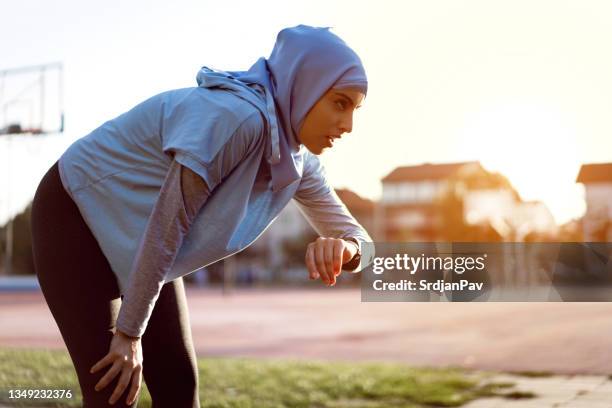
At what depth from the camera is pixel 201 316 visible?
15023 millimetres

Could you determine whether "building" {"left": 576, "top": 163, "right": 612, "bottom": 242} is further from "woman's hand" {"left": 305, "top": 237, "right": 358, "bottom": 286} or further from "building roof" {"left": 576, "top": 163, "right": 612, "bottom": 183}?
"woman's hand" {"left": 305, "top": 237, "right": 358, "bottom": 286}

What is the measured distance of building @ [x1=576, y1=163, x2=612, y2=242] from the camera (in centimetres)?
1941

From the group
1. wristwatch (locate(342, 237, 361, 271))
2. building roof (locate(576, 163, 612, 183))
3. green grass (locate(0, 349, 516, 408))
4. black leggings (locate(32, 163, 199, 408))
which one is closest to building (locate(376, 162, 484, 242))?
building roof (locate(576, 163, 612, 183))

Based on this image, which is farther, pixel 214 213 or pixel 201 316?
pixel 201 316

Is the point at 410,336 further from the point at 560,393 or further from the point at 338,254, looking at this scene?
the point at 338,254

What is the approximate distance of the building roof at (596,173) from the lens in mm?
19016

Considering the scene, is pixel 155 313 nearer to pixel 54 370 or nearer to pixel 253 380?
pixel 253 380

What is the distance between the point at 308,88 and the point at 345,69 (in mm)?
84

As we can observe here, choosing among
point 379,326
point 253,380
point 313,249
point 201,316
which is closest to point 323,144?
point 313,249

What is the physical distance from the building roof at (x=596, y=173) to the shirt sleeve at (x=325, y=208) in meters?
17.4

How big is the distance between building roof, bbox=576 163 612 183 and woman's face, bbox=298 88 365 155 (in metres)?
17.8

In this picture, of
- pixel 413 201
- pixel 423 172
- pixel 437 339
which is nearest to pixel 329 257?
pixel 437 339

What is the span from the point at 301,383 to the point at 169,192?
389cm

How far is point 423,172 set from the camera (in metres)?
53.3
